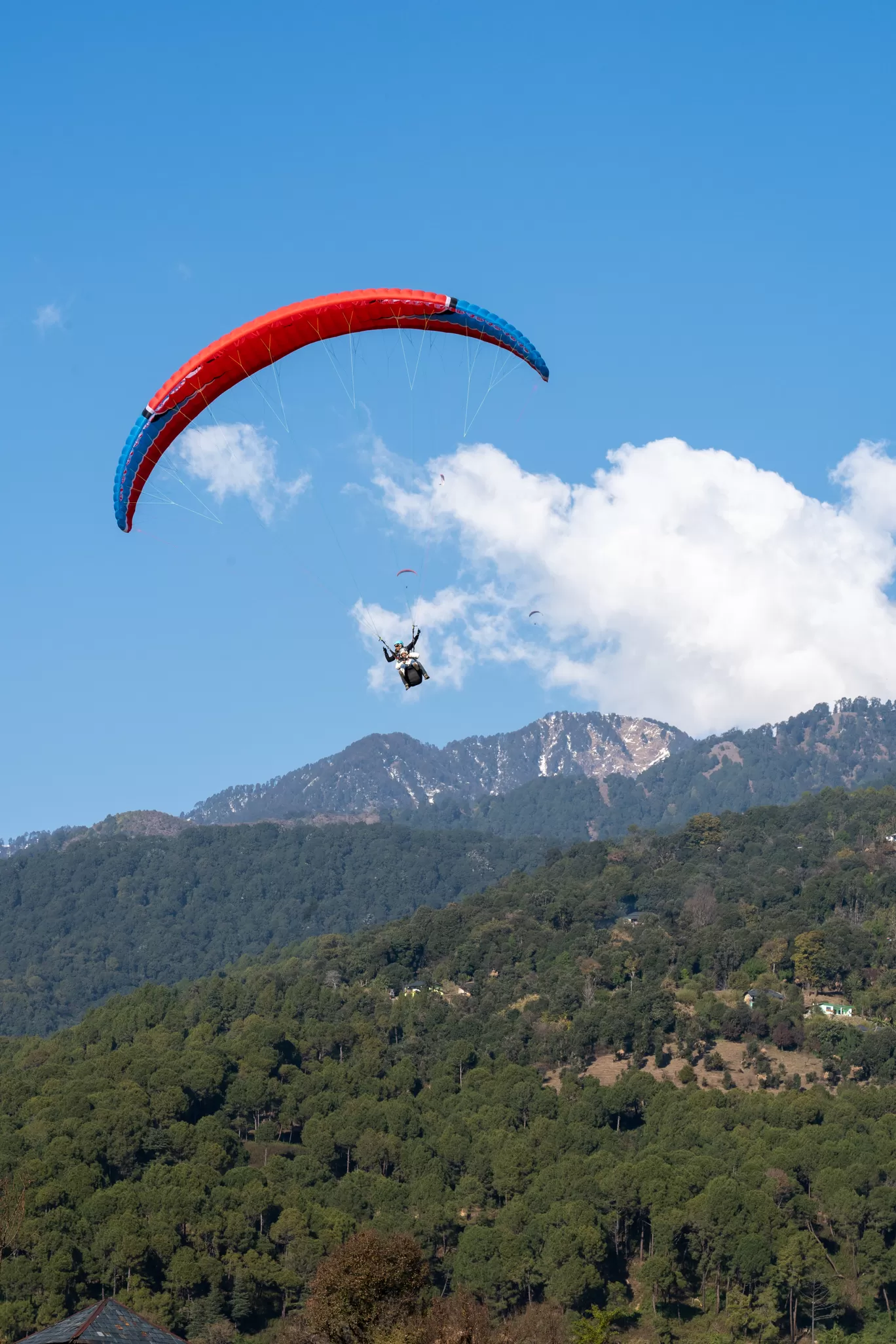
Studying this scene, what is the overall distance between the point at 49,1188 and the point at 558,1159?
105ft

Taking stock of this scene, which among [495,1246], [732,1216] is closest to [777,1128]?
[732,1216]

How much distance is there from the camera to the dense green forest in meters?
85.8

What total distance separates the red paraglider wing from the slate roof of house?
2289 cm

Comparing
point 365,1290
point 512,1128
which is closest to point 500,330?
point 365,1290

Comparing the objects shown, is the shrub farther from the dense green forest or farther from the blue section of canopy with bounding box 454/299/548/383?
the blue section of canopy with bounding box 454/299/548/383

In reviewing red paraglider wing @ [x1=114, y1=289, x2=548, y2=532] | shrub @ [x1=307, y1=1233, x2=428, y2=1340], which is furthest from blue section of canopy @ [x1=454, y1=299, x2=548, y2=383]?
shrub @ [x1=307, y1=1233, x2=428, y2=1340]

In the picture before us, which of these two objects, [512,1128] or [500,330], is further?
[512,1128]

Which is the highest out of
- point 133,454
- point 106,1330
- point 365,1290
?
point 133,454

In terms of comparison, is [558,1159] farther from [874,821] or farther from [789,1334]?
[874,821]

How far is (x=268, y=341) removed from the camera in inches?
1951

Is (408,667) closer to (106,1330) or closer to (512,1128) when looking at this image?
(106,1330)

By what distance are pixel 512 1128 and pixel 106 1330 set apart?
225 ft

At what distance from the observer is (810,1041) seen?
12469 cm

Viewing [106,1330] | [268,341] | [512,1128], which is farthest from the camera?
[512,1128]
